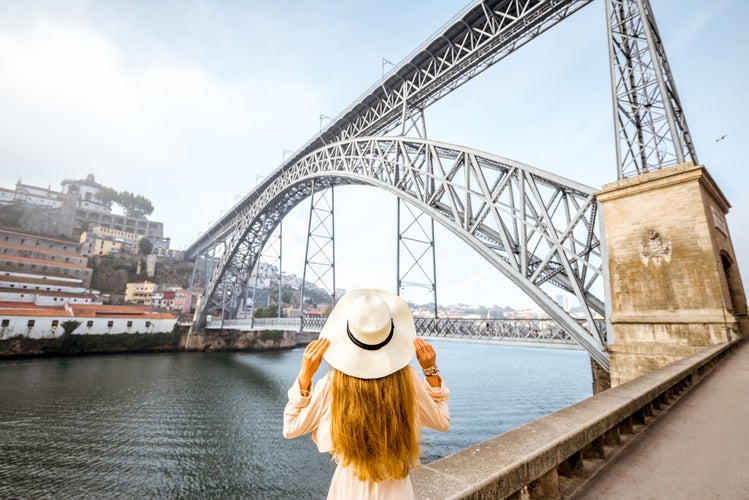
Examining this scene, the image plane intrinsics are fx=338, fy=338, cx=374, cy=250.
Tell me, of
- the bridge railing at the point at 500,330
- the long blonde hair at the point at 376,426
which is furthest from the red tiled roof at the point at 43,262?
the long blonde hair at the point at 376,426

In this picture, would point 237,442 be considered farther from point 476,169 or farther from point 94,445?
point 476,169

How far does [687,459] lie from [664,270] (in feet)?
19.0

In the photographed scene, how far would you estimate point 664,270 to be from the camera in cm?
705

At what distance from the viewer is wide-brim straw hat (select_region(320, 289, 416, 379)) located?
1.12 meters

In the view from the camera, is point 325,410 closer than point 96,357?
Yes

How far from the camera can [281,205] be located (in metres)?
29.8

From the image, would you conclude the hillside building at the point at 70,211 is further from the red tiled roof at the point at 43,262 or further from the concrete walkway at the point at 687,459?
the concrete walkway at the point at 687,459

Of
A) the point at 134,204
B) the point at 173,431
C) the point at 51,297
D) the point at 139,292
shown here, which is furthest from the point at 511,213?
the point at 134,204

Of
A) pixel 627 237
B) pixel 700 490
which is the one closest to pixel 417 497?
pixel 700 490

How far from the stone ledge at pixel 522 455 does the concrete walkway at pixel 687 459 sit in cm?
25

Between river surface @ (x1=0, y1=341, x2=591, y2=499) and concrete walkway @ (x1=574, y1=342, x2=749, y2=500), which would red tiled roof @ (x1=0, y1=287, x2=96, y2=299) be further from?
concrete walkway @ (x1=574, y1=342, x2=749, y2=500)

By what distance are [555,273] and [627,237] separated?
1974 mm

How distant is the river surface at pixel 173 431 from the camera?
304 inches

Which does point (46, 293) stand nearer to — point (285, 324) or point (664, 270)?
point (285, 324)
